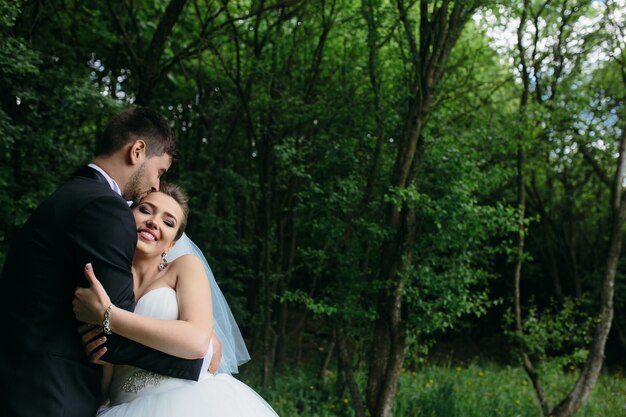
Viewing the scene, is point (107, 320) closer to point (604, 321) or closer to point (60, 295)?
point (60, 295)

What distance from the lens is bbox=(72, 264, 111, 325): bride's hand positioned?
215 cm

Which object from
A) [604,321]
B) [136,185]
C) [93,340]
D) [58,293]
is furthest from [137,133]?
[604,321]

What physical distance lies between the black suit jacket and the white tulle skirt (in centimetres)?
21

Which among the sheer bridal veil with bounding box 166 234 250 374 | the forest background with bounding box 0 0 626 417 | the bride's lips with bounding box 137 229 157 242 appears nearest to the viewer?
the bride's lips with bounding box 137 229 157 242

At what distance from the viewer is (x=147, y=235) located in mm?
2674

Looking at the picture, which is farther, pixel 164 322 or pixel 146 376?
pixel 146 376

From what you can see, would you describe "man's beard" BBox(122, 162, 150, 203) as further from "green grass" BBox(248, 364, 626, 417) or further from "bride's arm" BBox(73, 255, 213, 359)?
"green grass" BBox(248, 364, 626, 417)

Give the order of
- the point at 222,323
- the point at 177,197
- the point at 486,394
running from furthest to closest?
the point at 486,394
the point at 222,323
the point at 177,197

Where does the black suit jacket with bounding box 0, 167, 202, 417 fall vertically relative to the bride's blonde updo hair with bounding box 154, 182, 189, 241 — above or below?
below

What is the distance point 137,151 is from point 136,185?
0.14m

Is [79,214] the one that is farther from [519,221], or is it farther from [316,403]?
[316,403]

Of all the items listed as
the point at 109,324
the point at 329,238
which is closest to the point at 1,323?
the point at 109,324

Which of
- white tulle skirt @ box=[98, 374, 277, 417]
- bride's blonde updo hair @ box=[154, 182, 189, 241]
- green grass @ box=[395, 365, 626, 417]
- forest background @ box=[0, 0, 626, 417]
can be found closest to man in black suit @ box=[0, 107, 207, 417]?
white tulle skirt @ box=[98, 374, 277, 417]

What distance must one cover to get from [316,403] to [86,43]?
568cm
